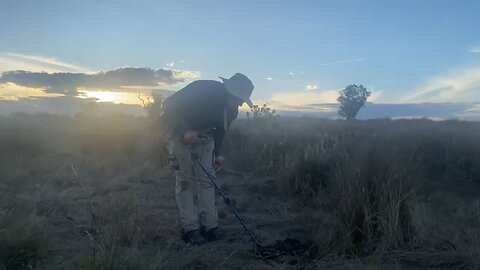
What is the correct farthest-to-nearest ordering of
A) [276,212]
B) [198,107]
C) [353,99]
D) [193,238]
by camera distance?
[353,99] < [276,212] < [198,107] < [193,238]

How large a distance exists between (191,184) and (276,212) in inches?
66.8

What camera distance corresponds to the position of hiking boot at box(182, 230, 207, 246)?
17.1 feet

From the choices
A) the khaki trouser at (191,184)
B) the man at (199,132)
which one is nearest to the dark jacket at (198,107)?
the man at (199,132)

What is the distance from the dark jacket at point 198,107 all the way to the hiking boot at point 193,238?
1007mm

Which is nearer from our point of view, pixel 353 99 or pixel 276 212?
pixel 276 212

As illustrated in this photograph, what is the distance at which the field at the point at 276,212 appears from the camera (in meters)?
4.26

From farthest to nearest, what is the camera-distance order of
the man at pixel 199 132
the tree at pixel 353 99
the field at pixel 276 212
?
the tree at pixel 353 99 < the man at pixel 199 132 < the field at pixel 276 212

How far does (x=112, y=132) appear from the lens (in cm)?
1525

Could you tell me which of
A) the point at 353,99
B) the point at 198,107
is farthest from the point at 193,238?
the point at 353,99

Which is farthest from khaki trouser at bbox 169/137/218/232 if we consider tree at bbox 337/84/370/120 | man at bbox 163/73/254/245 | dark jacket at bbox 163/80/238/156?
tree at bbox 337/84/370/120

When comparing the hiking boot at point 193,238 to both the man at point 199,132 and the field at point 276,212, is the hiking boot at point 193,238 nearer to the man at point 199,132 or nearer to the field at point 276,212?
the man at point 199,132

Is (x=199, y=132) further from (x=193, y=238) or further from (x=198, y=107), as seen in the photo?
(x=193, y=238)

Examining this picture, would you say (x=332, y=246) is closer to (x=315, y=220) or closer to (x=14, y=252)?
(x=315, y=220)

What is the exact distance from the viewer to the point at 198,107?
5.40 m
